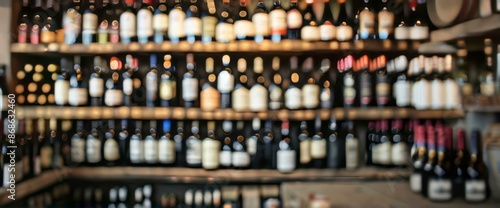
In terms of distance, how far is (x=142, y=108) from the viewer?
2141 mm

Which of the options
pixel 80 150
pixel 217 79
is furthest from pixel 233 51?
pixel 80 150

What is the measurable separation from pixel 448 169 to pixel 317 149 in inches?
28.2

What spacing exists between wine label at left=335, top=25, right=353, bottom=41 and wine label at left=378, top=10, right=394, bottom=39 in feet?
0.53

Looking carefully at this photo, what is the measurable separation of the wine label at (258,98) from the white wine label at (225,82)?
0.11m

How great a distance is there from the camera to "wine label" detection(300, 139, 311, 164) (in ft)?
7.26

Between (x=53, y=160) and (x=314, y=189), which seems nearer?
(x=314, y=189)

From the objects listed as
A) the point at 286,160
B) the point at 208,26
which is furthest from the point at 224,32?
the point at 286,160

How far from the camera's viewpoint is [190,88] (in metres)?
2.18

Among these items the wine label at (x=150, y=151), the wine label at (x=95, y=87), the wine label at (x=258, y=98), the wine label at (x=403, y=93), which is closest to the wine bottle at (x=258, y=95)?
the wine label at (x=258, y=98)

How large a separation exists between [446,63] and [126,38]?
1492 millimetres

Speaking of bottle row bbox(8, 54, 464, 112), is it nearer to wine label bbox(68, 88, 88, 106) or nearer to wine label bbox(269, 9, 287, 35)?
wine label bbox(68, 88, 88, 106)

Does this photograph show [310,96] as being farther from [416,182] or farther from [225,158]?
[416,182]

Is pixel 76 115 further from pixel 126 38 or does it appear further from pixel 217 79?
pixel 217 79

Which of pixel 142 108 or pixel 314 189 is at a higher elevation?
pixel 142 108
